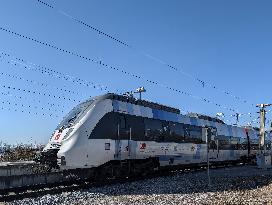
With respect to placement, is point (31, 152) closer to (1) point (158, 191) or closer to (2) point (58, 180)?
(2) point (58, 180)

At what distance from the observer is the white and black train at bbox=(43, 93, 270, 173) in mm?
14523

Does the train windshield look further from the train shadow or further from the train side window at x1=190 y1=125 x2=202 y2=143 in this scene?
the train side window at x1=190 y1=125 x2=202 y2=143

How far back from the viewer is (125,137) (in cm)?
1622

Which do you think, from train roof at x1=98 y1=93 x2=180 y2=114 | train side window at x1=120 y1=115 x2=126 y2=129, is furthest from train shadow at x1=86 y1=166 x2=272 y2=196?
train roof at x1=98 y1=93 x2=180 y2=114

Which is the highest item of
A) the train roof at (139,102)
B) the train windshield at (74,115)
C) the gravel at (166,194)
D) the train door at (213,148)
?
the train roof at (139,102)

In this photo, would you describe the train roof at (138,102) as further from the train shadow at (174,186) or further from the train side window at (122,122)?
the train shadow at (174,186)

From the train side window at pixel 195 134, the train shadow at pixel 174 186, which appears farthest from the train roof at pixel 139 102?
the train shadow at pixel 174 186

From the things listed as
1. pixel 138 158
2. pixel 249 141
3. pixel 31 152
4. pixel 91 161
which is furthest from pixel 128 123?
pixel 249 141

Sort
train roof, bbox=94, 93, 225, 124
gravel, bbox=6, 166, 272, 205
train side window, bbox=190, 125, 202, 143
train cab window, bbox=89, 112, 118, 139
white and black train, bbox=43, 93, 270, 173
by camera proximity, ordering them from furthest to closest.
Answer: train side window, bbox=190, 125, 202, 143
train roof, bbox=94, 93, 225, 124
train cab window, bbox=89, 112, 118, 139
white and black train, bbox=43, 93, 270, 173
gravel, bbox=6, 166, 272, 205

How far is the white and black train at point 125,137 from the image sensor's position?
572 inches

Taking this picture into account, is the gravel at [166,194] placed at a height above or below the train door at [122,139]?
below

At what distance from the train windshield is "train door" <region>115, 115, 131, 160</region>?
1591mm

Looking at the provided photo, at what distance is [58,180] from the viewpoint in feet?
55.9

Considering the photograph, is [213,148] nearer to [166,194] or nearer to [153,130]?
[153,130]
